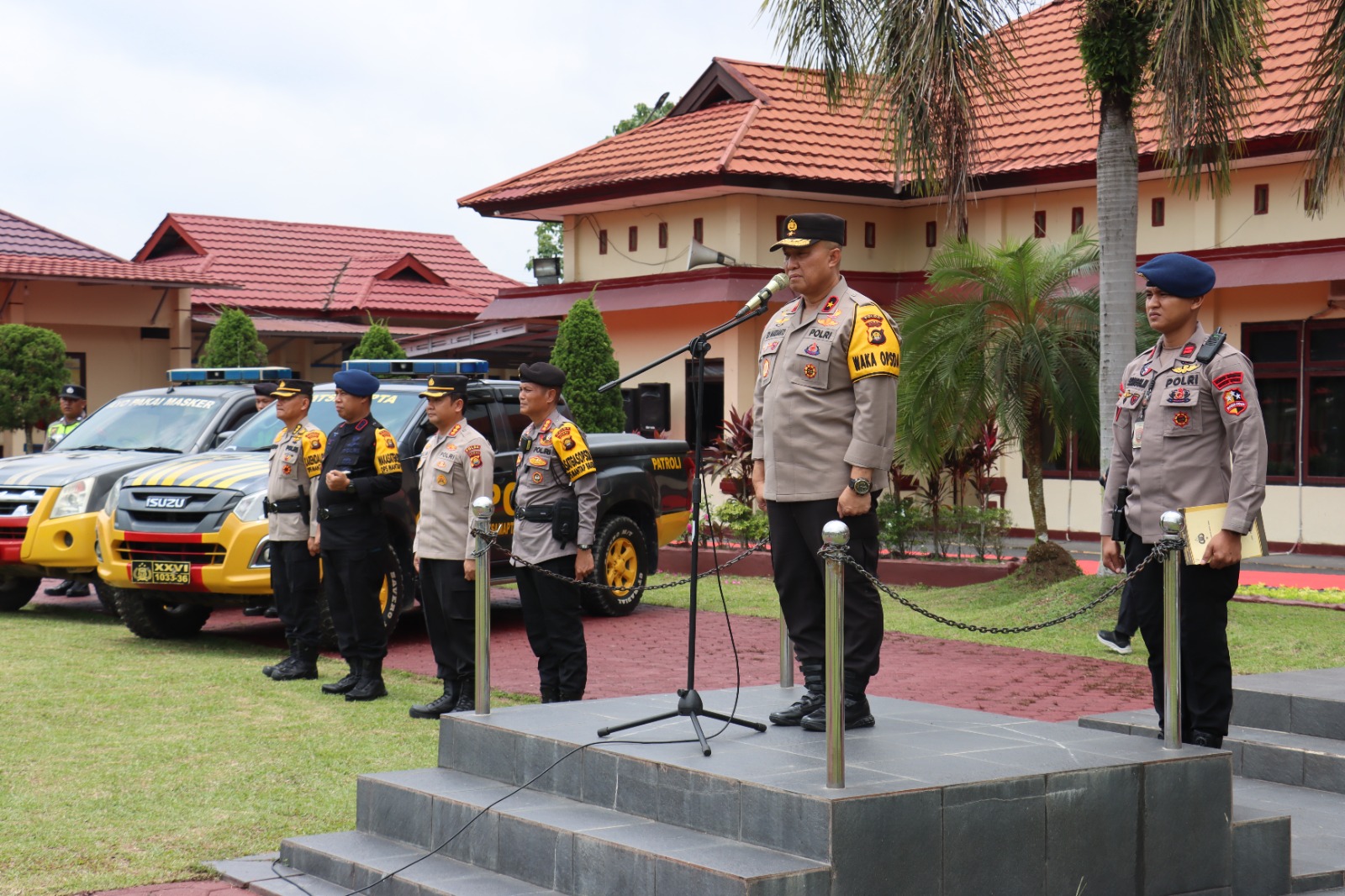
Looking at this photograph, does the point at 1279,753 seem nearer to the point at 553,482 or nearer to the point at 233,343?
the point at 553,482

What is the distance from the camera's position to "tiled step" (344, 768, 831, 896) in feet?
16.3

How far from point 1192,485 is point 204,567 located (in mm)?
7579

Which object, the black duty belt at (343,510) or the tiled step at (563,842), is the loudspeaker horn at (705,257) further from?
the tiled step at (563,842)

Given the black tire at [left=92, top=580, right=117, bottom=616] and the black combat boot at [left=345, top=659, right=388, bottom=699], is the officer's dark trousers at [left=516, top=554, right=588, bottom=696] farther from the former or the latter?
the black tire at [left=92, top=580, right=117, bottom=616]

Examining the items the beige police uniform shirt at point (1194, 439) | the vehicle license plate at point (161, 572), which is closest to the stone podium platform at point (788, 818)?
the beige police uniform shirt at point (1194, 439)

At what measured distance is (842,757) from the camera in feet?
16.8

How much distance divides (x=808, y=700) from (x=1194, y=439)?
75.2 inches

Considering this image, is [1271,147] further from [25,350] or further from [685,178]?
[25,350]

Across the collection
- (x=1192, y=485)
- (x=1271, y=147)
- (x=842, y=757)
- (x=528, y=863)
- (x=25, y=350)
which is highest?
(x=1271, y=147)

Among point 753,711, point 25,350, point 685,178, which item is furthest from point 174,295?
point 753,711

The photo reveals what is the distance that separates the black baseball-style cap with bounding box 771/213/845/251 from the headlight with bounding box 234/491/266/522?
21.4 feet

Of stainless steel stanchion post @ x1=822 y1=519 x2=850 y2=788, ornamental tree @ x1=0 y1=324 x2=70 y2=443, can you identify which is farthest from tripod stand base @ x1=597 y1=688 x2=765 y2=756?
ornamental tree @ x1=0 y1=324 x2=70 y2=443

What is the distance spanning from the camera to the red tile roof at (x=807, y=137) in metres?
21.8

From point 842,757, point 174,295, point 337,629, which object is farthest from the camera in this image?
point 174,295
